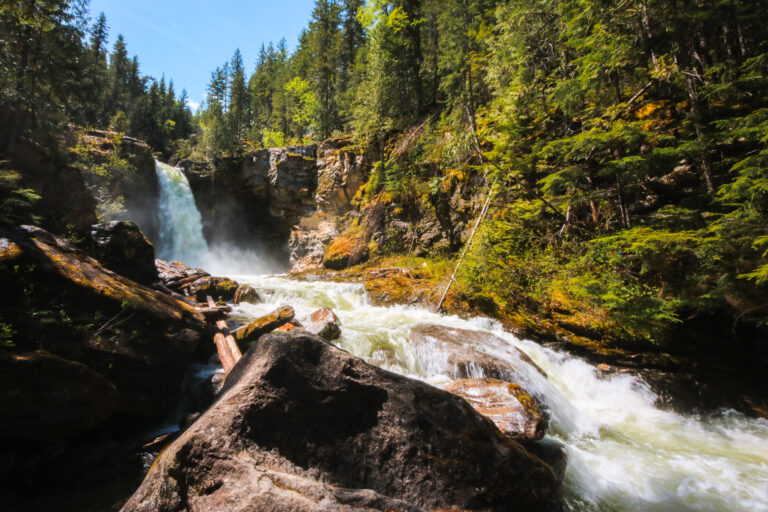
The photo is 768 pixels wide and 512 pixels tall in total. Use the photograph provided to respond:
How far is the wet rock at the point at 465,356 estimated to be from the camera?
18.2 feet

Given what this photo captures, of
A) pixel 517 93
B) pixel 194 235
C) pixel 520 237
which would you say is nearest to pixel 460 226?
pixel 520 237

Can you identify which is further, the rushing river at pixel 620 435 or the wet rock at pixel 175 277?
the wet rock at pixel 175 277

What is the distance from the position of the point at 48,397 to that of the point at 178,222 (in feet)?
84.9

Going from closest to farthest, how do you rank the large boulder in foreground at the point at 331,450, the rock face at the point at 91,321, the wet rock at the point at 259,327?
the large boulder in foreground at the point at 331,450
the rock face at the point at 91,321
the wet rock at the point at 259,327

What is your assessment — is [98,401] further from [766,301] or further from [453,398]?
[766,301]

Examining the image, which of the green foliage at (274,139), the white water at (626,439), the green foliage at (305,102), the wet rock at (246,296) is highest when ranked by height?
the green foliage at (305,102)

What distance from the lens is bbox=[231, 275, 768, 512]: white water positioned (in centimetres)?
351

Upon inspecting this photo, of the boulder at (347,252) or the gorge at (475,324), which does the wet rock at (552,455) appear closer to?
the gorge at (475,324)

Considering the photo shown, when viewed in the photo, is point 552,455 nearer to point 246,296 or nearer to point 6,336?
point 6,336

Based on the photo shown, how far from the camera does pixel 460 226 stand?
509 inches

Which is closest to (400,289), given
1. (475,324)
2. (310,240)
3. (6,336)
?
(475,324)

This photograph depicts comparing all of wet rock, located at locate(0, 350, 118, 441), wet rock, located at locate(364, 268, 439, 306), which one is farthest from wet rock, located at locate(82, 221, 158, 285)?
wet rock, located at locate(364, 268, 439, 306)

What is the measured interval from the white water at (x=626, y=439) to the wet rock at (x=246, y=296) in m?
5.32

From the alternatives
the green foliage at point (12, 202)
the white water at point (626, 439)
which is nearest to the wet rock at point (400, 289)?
the white water at point (626, 439)
